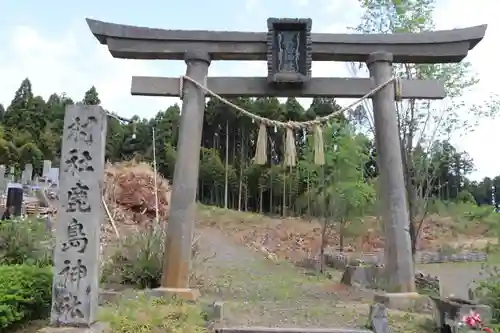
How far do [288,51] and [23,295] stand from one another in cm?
560

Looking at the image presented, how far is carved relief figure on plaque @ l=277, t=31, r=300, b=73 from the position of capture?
808cm

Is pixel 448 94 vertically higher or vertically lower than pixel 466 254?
higher

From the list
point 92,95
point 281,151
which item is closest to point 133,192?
point 281,151

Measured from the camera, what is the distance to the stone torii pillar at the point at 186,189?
7352mm

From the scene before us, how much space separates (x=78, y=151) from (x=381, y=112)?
5154 millimetres

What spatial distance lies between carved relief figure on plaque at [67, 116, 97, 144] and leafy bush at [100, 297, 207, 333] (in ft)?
6.81

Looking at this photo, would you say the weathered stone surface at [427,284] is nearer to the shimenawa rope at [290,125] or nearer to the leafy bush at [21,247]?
the shimenawa rope at [290,125]

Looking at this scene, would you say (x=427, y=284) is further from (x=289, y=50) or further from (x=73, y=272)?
(x=73, y=272)

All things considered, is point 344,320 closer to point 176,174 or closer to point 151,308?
point 151,308

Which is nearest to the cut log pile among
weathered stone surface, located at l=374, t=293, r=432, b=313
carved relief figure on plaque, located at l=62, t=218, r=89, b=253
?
weathered stone surface, located at l=374, t=293, r=432, b=313

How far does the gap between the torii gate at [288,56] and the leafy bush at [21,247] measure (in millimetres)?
2892

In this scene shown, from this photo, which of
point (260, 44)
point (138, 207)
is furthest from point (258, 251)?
point (260, 44)

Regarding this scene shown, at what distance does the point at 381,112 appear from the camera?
8031 millimetres

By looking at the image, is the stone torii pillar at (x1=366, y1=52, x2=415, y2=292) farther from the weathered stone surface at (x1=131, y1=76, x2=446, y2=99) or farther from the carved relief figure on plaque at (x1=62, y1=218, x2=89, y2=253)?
the carved relief figure on plaque at (x1=62, y1=218, x2=89, y2=253)
